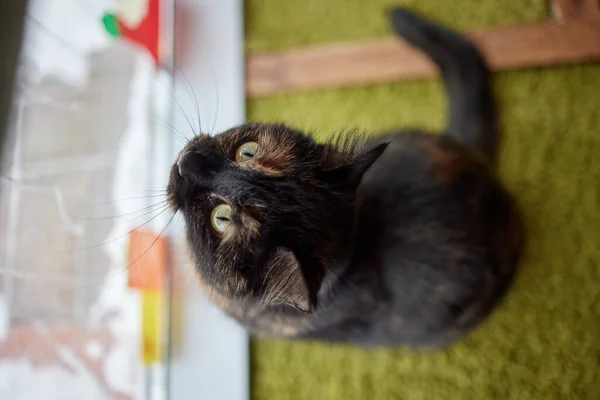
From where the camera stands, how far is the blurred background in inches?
43.5

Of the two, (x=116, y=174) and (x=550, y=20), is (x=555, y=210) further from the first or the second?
(x=116, y=174)

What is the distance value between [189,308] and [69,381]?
0.37 m

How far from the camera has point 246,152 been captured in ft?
2.70

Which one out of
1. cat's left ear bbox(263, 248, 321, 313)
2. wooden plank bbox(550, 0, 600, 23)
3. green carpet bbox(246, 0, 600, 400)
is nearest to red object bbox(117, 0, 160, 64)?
green carpet bbox(246, 0, 600, 400)

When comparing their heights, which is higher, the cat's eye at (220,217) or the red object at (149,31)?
the red object at (149,31)

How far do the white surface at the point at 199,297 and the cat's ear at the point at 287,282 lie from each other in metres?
0.55

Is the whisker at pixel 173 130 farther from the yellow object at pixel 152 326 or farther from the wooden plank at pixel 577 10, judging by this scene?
the wooden plank at pixel 577 10

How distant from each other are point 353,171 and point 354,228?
120 mm

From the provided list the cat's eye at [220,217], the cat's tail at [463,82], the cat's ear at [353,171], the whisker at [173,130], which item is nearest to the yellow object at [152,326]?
the whisker at [173,130]

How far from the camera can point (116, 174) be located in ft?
4.23

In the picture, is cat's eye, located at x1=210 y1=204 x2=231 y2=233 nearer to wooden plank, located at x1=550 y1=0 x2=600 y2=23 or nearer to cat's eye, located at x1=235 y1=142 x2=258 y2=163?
cat's eye, located at x1=235 y1=142 x2=258 y2=163

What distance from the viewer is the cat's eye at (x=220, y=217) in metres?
0.76

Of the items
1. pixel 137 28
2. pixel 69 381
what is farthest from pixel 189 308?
pixel 137 28

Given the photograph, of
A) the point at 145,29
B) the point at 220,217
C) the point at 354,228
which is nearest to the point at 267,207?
the point at 220,217
